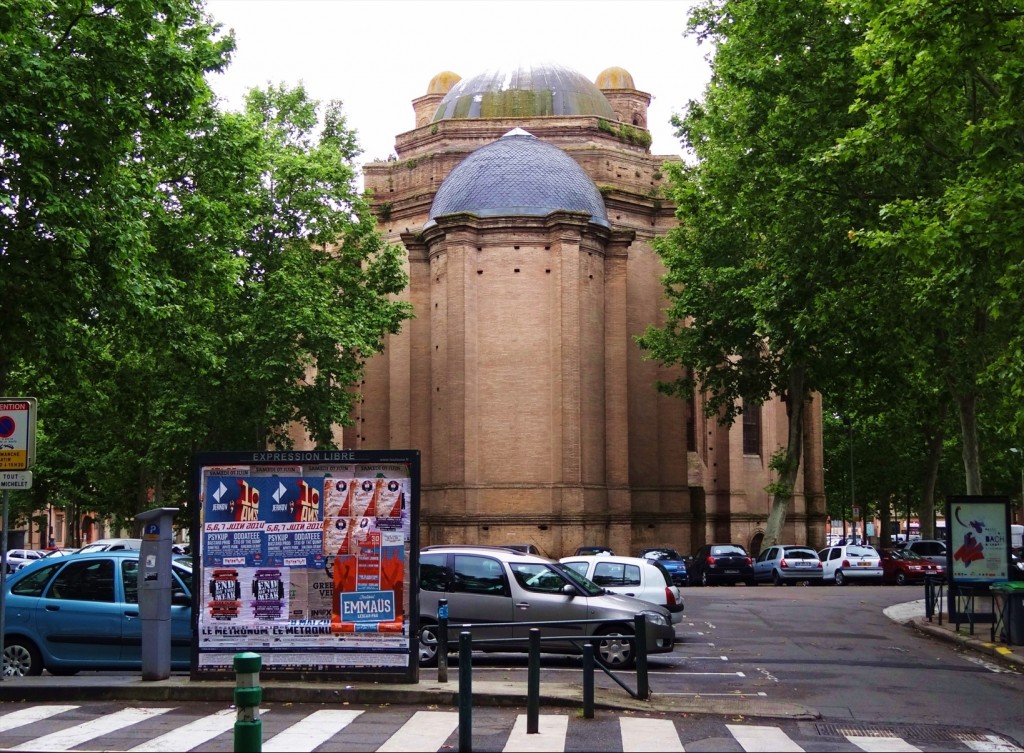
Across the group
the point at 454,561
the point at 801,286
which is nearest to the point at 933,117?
the point at 801,286

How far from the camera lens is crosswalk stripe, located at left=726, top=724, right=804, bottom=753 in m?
9.97

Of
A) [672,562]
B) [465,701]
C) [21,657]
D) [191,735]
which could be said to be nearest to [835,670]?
[465,701]

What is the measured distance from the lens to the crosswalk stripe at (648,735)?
32.3 feet

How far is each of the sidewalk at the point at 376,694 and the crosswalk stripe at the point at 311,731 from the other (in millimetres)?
587

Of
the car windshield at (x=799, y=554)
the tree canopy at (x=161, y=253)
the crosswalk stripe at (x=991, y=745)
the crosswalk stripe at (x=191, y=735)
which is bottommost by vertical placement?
the car windshield at (x=799, y=554)

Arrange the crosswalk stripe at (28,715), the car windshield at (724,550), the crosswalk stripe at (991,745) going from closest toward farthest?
1. the crosswalk stripe at (991,745)
2. the crosswalk stripe at (28,715)
3. the car windshield at (724,550)

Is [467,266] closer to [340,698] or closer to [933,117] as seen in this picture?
[933,117]

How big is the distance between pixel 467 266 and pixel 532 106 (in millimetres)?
12780

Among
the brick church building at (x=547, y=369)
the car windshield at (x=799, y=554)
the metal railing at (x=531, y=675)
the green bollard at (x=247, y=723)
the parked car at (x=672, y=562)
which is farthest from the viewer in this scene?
the brick church building at (x=547, y=369)

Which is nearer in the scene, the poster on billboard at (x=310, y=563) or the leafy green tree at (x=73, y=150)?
the poster on billboard at (x=310, y=563)

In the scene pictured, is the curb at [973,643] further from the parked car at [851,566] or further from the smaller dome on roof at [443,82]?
the smaller dome on roof at [443,82]

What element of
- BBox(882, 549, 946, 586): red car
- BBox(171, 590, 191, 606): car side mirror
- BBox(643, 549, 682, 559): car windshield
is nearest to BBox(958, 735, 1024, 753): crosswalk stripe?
BBox(171, 590, 191, 606): car side mirror

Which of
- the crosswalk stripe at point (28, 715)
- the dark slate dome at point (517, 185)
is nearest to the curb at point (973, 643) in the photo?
the crosswalk stripe at point (28, 715)

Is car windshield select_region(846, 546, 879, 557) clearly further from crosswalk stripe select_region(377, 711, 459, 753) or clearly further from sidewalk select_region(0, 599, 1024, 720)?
crosswalk stripe select_region(377, 711, 459, 753)
